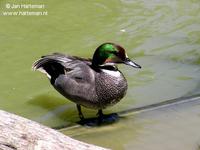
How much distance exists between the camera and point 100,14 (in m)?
9.66

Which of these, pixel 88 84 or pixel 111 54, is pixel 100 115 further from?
pixel 111 54

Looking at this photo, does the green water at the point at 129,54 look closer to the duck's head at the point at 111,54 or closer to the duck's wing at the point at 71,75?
the duck's wing at the point at 71,75

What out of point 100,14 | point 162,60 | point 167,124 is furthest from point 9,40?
point 167,124

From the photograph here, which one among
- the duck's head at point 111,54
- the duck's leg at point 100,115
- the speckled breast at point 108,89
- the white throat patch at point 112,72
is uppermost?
the duck's head at point 111,54

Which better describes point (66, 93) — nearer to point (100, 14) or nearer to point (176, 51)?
point (176, 51)

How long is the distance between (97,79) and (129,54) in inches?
76.3

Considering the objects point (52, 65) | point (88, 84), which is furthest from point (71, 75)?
point (52, 65)

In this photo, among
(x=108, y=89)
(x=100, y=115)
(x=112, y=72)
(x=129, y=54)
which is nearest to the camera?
(x=108, y=89)

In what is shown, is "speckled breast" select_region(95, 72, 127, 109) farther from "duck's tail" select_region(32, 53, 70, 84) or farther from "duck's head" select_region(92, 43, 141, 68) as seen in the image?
"duck's tail" select_region(32, 53, 70, 84)

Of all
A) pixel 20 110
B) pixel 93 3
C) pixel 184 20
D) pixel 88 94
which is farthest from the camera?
pixel 93 3

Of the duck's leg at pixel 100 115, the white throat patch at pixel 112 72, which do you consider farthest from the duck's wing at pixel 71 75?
the duck's leg at pixel 100 115

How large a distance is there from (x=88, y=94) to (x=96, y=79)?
7.8 inches

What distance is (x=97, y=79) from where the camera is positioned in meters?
6.26

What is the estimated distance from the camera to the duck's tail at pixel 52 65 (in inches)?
254
